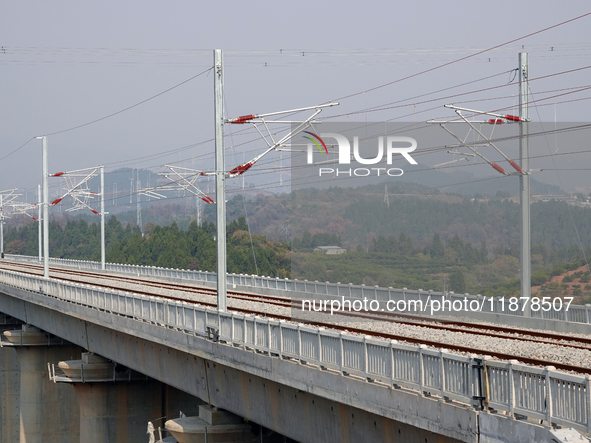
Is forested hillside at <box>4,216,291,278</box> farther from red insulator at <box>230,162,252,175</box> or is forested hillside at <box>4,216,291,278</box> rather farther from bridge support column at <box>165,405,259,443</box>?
bridge support column at <box>165,405,259,443</box>

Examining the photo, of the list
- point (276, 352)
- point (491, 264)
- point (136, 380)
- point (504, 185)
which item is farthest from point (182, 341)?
point (504, 185)

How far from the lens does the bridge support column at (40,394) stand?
52000 millimetres

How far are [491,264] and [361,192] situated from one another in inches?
546

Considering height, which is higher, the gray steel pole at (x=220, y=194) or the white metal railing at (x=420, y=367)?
the gray steel pole at (x=220, y=194)

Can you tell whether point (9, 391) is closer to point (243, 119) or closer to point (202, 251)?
point (243, 119)

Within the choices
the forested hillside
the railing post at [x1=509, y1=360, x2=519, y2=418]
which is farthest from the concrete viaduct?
the forested hillside

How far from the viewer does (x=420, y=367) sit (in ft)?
46.8

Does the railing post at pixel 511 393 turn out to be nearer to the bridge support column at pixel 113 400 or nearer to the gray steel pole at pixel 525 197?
the gray steel pole at pixel 525 197

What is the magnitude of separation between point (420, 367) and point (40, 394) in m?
43.8

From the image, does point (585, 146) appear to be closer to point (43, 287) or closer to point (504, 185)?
point (504, 185)

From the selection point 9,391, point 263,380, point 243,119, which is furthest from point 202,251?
point 263,380

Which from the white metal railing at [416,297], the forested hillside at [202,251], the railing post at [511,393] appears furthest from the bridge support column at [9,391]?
the railing post at [511,393]

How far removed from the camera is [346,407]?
16.9 metres

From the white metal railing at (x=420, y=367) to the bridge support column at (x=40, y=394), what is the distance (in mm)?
30652
